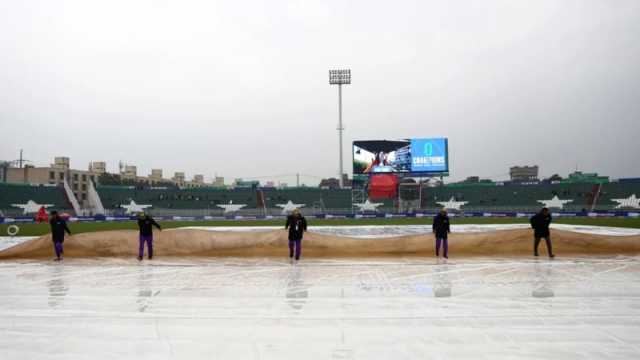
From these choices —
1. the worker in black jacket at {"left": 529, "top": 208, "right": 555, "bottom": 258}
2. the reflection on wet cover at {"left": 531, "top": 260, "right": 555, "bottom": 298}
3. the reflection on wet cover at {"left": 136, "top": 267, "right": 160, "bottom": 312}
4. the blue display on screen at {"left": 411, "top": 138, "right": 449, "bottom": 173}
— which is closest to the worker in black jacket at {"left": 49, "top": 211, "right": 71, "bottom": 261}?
the reflection on wet cover at {"left": 136, "top": 267, "right": 160, "bottom": 312}

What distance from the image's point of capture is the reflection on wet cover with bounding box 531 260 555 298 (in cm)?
879

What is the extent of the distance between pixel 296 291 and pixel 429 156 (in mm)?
44582

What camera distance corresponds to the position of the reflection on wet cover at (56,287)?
332 inches

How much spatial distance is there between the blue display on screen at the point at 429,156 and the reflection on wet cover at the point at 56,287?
1674 inches

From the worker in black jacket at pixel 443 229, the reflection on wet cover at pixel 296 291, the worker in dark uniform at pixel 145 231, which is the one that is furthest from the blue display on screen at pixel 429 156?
the reflection on wet cover at pixel 296 291

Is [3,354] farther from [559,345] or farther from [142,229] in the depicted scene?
[142,229]

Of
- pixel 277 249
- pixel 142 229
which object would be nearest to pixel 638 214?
pixel 277 249

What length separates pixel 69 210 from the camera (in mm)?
58688

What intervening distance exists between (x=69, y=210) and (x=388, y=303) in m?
→ 60.1

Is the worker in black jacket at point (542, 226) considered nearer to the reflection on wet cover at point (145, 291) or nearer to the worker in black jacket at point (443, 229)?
the worker in black jacket at point (443, 229)

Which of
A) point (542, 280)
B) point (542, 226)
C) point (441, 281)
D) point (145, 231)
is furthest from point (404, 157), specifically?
point (441, 281)

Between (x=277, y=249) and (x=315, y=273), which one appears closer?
(x=315, y=273)

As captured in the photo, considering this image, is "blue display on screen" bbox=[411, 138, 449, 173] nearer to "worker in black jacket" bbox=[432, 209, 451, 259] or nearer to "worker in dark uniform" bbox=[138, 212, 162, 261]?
"worker in black jacket" bbox=[432, 209, 451, 259]

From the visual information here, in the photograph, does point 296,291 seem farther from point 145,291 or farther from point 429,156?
point 429,156
